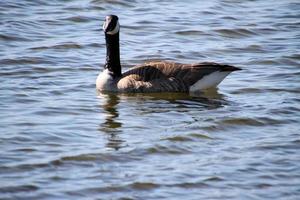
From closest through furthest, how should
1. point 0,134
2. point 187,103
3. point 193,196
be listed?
point 193,196, point 0,134, point 187,103

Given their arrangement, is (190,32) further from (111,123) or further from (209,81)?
(111,123)

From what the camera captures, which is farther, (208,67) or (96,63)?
(96,63)

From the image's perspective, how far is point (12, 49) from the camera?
14352 mm

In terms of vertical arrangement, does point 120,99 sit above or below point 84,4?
below

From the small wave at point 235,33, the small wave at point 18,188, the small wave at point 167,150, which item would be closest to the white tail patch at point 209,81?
the small wave at point 167,150

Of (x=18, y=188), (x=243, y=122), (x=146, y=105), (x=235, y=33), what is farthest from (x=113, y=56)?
(x=18, y=188)

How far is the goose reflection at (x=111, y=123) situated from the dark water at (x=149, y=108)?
15 mm

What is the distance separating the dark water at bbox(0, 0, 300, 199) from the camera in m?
8.21

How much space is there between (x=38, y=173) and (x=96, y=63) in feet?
18.8

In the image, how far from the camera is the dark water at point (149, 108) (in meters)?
8.21

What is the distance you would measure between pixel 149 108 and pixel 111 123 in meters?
1.03

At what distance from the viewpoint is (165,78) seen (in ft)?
40.5

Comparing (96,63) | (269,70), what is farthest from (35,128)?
(269,70)

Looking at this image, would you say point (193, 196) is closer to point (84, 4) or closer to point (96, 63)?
point (96, 63)
